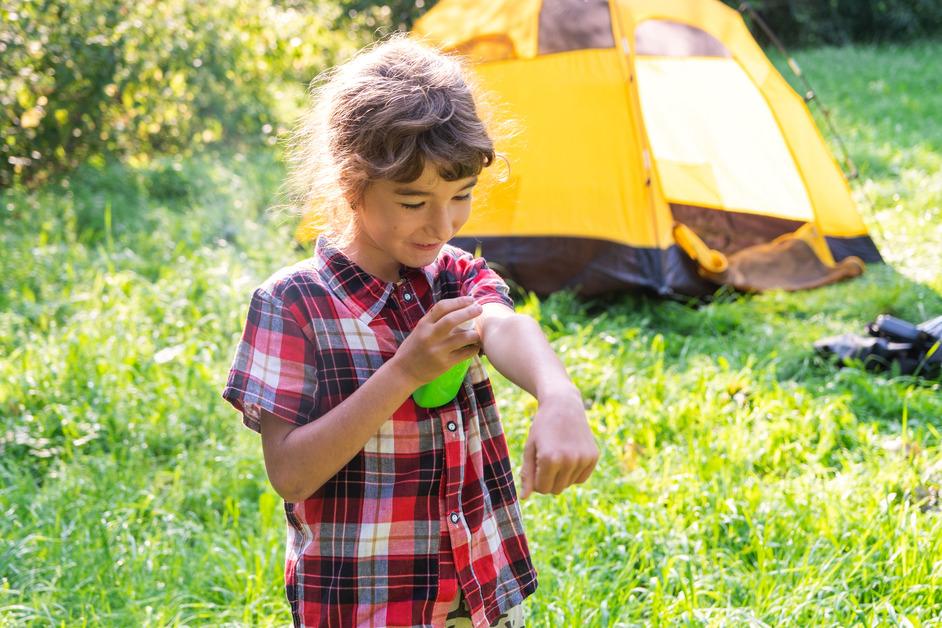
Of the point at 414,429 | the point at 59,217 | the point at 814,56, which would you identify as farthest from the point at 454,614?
the point at 814,56

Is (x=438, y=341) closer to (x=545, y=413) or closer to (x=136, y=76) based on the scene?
(x=545, y=413)

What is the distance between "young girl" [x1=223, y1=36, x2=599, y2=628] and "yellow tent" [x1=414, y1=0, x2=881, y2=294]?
2.82 metres

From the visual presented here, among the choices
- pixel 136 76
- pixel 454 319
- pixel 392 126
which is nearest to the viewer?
pixel 454 319

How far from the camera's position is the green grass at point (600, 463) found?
7.29 ft

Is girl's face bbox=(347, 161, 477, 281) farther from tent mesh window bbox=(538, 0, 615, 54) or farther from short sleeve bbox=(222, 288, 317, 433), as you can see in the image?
tent mesh window bbox=(538, 0, 615, 54)

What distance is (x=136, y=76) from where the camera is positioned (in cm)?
650

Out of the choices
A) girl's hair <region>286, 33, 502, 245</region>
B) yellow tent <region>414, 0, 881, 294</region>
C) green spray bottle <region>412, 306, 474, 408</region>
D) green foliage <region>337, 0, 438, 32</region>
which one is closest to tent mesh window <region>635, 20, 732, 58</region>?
yellow tent <region>414, 0, 881, 294</region>

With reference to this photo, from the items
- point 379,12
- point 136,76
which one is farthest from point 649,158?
point 379,12

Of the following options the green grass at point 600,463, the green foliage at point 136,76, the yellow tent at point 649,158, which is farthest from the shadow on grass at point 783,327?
the green foliage at point 136,76

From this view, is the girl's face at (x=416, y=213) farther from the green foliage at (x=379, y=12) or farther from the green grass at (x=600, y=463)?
the green foliage at (x=379, y=12)

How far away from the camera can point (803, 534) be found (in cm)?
237

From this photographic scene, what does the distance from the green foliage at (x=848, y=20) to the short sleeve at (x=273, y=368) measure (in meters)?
11.8

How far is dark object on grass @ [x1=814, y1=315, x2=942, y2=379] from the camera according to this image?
3.43 m

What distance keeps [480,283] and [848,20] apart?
12098 mm
